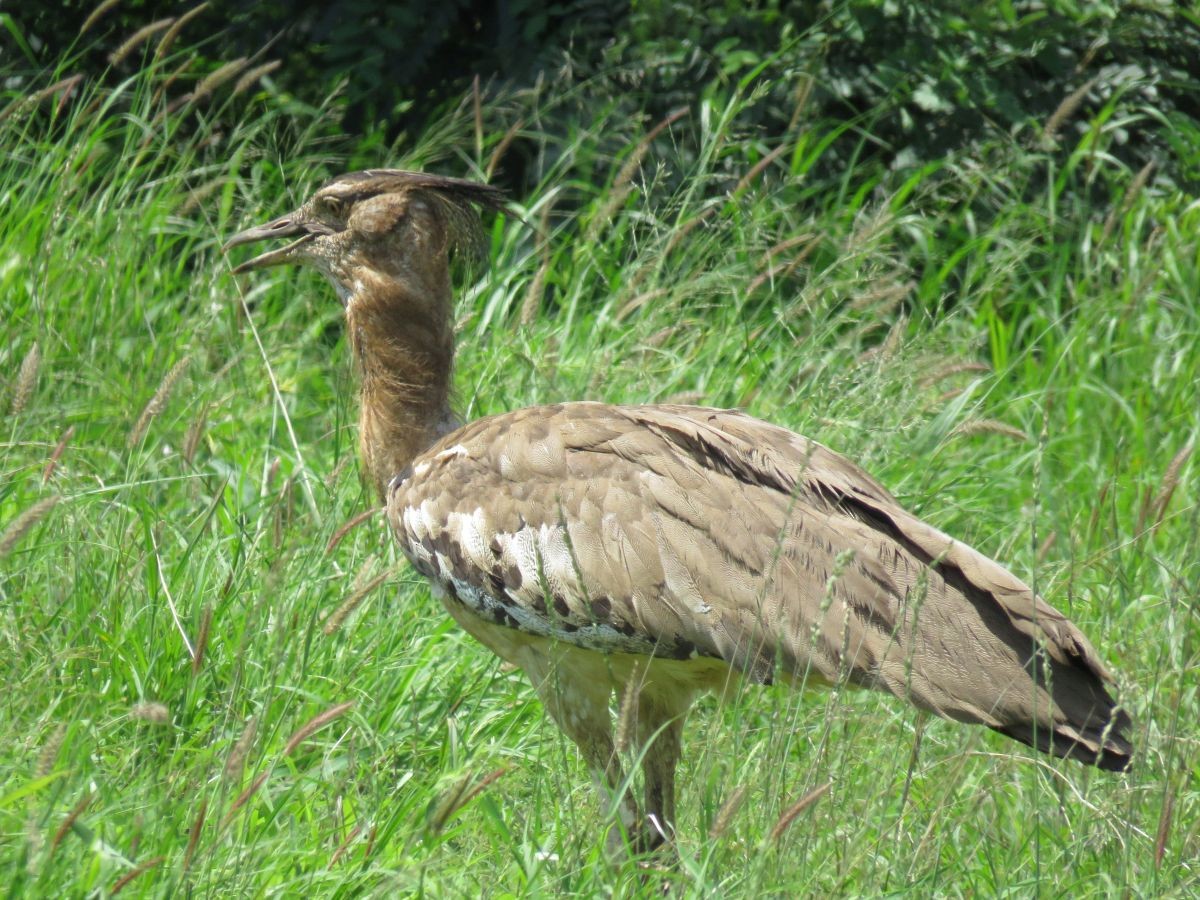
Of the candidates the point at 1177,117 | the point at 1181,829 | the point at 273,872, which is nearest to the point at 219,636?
the point at 273,872

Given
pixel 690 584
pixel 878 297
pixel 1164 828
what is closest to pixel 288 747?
pixel 690 584

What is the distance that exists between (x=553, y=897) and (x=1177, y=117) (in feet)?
15.9

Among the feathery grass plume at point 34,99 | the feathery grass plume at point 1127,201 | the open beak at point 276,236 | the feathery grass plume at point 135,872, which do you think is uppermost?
the feathery grass plume at point 34,99

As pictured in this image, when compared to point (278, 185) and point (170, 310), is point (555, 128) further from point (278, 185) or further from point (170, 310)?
point (170, 310)

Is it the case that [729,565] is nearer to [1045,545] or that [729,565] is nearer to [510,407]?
[1045,545]

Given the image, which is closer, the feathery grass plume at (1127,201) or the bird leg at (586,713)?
the bird leg at (586,713)

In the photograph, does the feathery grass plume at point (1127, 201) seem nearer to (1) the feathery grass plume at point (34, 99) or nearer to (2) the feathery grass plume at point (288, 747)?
(1) the feathery grass plume at point (34, 99)

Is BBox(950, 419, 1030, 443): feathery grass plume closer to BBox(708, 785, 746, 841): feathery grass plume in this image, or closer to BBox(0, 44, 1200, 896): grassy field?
BBox(0, 44, 1200, 896): grassy field

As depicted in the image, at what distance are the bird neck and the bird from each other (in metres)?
0.19

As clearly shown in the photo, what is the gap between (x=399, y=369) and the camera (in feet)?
13.2

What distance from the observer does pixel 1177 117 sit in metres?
6.55

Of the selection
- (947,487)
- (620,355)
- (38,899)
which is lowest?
(947,487)

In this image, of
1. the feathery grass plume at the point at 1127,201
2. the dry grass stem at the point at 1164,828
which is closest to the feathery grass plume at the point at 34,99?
the feathery grass plume at the point at 1127,201

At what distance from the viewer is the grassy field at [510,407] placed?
9.47ft
